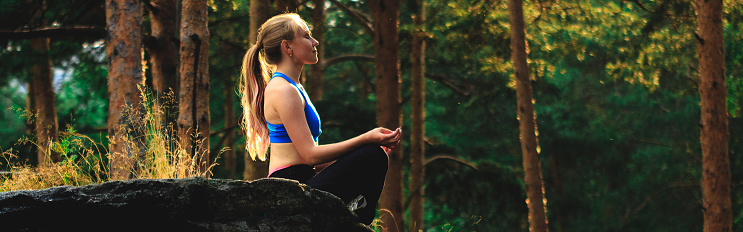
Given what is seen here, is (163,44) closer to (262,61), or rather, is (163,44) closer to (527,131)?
(527,131)

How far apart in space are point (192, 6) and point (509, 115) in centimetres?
1624

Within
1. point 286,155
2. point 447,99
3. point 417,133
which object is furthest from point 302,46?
point 447,99

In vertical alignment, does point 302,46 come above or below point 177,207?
above

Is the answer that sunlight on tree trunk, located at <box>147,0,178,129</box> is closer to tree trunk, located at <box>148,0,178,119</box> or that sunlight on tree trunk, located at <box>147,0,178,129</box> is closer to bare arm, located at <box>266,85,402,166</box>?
tree trunk, located at <box>148,0,178,119</box>

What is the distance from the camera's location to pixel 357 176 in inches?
139

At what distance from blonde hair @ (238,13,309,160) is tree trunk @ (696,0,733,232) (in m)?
8.36

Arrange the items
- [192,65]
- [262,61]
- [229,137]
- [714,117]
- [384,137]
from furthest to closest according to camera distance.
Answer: [229,137] < [714,117] < [192,65] < [262,61] < [384,137]

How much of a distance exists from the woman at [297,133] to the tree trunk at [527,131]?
25.9 ft

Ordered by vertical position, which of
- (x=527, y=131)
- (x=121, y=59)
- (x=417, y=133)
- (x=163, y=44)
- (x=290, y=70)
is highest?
(x=163, y=44)

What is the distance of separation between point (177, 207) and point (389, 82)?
9760mm

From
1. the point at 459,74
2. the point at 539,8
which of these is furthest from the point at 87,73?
the point at 459,74

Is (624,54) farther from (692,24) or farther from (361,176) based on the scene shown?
(361,176)

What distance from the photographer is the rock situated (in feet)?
9.52

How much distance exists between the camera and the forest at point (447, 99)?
735 centimetres
